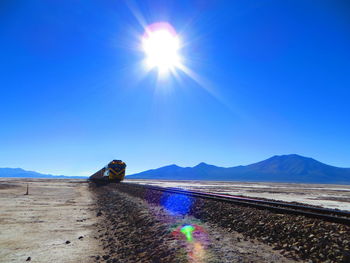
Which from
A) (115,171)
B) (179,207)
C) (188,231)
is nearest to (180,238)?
(188,231)

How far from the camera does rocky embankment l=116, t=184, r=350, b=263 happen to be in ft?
21.6

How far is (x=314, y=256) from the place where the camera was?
651cm

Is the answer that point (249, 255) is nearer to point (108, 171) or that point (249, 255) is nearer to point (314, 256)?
point (314, 256)

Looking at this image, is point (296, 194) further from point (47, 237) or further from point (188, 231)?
point (47, 237)

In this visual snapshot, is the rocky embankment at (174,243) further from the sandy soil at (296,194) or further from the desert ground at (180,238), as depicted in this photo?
the sandy soil at (296,194)

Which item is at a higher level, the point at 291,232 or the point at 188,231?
the point at 291,232

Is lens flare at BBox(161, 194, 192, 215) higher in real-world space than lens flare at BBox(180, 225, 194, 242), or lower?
higher

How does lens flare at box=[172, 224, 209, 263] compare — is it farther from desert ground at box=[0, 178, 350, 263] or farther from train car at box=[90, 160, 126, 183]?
train car at box=[90, 160, 126, 183]

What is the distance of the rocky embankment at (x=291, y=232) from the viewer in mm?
6590

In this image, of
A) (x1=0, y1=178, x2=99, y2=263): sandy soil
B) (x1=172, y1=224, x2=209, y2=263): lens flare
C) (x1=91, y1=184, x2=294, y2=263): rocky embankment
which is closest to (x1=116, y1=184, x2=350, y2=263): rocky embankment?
(x1=91, y1=184, x2=294, y2=263): rocky embankment

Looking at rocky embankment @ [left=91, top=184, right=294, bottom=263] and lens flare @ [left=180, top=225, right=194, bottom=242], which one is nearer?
rocky embankment @ [left=91, top=184, right=294, bottom=263]

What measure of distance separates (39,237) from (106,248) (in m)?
4.10

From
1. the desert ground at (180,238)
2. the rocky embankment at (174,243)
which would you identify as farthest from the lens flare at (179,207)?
the rocky embankment at (174,243)

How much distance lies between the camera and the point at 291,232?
8.32 metres
